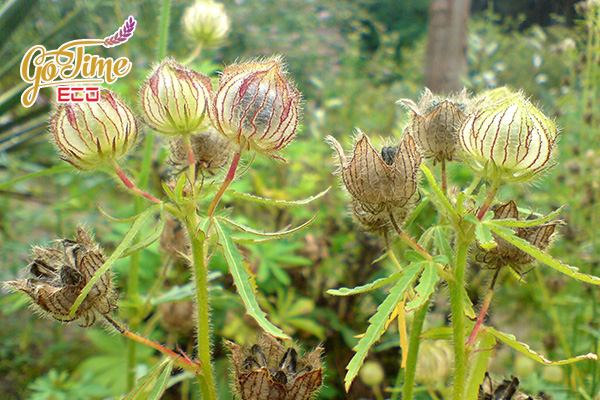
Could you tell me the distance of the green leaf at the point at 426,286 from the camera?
0.46 m

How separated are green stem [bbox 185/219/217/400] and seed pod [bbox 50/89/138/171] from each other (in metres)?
0.14

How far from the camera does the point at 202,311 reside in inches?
Answer: 23.0

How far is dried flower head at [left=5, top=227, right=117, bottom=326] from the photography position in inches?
21.7

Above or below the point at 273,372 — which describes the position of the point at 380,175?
above

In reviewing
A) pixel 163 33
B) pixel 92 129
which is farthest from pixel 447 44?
pixel 92 129

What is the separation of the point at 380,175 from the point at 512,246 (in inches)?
7.6

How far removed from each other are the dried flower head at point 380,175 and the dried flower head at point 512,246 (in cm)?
12

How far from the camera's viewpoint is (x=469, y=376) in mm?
597

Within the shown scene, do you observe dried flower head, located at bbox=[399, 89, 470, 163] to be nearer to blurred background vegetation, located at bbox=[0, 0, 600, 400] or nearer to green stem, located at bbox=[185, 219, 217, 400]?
blurred background vegetation, located at bbox=[0, 0, 600, 400]

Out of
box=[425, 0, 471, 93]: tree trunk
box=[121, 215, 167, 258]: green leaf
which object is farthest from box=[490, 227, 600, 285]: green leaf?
box=[425, 0, 471, 93]: tree trunk

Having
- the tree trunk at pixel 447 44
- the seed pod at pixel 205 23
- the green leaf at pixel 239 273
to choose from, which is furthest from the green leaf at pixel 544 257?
the tree trunk at pixel 447 44

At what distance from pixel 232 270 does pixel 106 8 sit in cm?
288

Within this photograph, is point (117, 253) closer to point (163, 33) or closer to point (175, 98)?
point (175, 98)

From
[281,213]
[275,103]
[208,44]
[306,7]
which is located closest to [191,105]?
[275,103]
